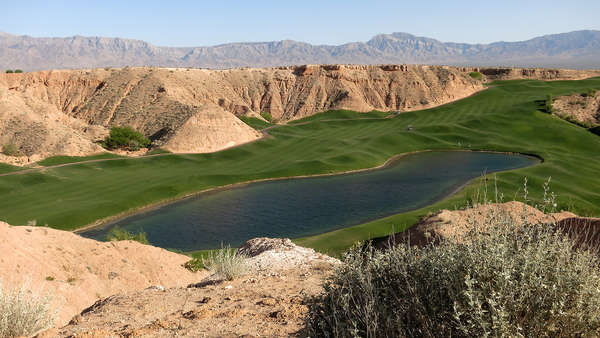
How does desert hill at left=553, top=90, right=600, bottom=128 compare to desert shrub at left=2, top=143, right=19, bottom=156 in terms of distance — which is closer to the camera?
desert shrub at left=2, top=143, right=19, bottom=156

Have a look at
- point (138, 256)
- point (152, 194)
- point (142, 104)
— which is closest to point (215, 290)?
point (138, 256)

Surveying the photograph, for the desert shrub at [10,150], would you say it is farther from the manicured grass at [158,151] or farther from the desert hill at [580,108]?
the desert hill at [580,108]

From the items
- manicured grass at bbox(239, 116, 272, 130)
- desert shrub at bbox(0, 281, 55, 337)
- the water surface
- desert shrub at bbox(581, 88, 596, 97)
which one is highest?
desert shrub at bbox(581, 88, 596, 97)

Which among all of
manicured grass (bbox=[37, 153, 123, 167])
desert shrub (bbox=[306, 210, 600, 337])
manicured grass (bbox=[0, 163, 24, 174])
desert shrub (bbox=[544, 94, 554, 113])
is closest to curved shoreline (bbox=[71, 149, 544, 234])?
manicured grass (bbox=[0, 163, 24, 174])

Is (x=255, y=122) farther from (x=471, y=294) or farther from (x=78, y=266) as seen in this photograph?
(x=471, y=294)

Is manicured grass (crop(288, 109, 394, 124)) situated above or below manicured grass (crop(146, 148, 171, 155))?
above

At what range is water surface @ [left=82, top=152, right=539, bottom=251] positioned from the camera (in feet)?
141

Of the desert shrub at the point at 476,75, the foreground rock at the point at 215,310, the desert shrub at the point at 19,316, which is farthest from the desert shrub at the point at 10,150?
the desert shrub at the point at 476,75

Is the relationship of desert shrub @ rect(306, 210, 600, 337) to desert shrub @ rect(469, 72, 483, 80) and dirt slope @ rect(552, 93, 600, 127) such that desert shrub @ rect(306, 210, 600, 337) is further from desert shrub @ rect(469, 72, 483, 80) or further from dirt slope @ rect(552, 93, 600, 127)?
desert shrub @ rect(469, 72, 483, 80)

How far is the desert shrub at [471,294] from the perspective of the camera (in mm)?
5875

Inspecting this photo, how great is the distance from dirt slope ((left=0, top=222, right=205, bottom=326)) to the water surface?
15.5 metres

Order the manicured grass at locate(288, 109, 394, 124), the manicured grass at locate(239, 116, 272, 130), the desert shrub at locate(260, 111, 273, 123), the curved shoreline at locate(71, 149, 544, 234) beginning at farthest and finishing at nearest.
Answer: the desert shrub at locate(260, 111, 273, 123), the manicured grass at locate(288, 109, 394, 124), the manicured grass at locate(239, 116, 272, 130), the curved shoreline at locate(71, 149, 544, 234)

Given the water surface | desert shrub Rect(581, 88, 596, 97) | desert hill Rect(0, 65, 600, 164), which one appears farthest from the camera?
desert shrub Rect(581, 88, 596, 97)

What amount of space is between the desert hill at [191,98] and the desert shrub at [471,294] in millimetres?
76682
